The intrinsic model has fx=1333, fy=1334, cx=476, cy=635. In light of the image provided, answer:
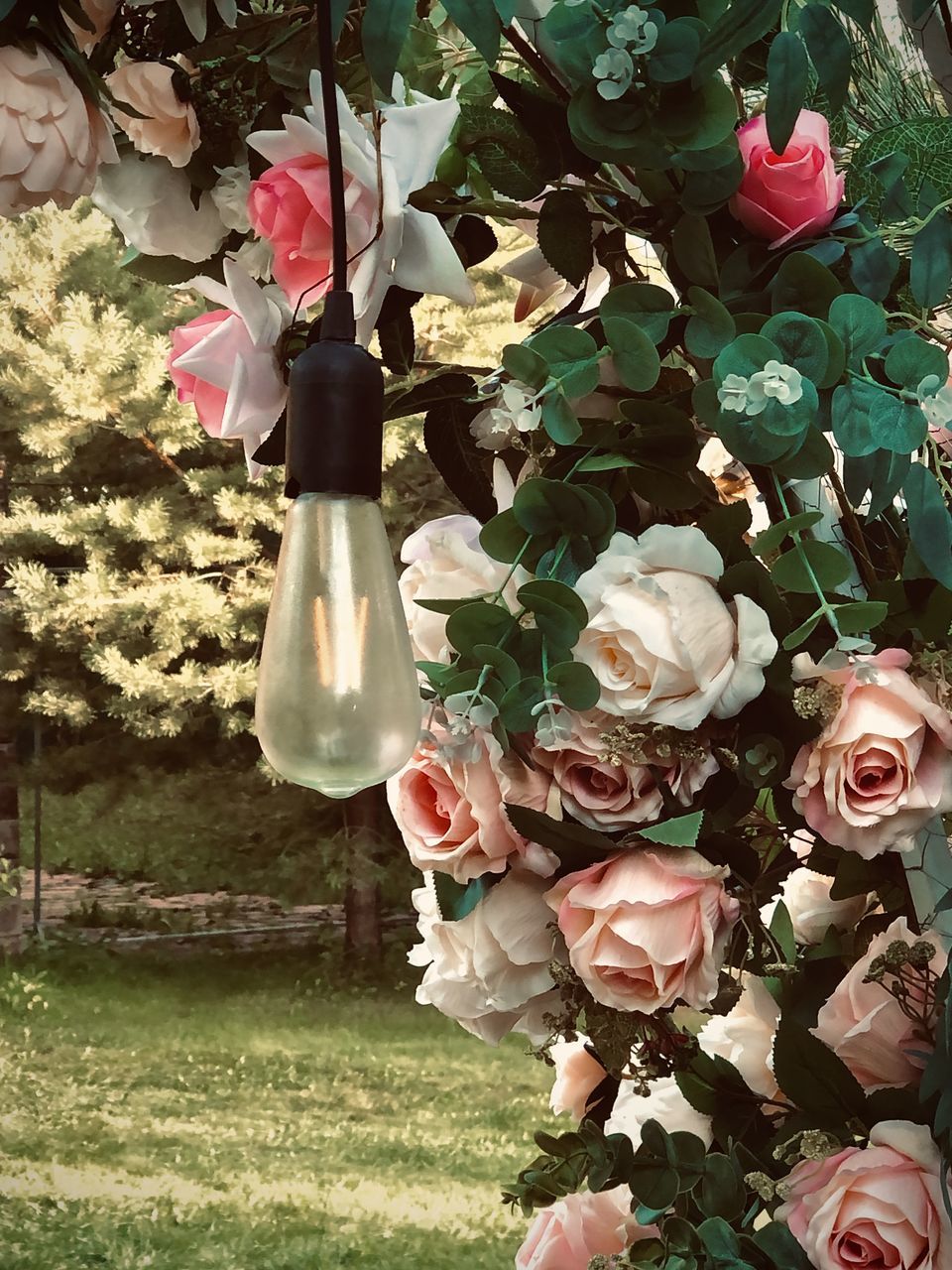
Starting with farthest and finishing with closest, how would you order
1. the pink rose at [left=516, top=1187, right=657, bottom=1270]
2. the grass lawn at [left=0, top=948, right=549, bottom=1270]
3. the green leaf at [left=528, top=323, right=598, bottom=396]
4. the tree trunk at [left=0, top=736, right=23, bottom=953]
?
the tree trunk at [left=0, top=736, right=23, bottom=953]
the grass lawn at [left=0, top=948, right=549, bottom=1270]
the pink rose at [left=516, top=1187, right=657, bottom=1270]
the green leaf at [left=528, top=323, right=598, bottom=396]

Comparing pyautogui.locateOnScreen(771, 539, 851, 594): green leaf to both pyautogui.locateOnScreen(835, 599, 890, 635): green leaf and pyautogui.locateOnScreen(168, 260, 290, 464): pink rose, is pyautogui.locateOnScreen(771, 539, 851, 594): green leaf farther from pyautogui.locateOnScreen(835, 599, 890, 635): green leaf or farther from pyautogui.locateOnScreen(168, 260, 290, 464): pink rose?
pyautogui.locateOnScreen(168, 260, 290, 464): pink rose

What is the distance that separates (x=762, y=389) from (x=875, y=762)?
0.10 metres

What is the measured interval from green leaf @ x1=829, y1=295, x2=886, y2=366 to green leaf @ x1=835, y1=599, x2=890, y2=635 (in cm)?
6

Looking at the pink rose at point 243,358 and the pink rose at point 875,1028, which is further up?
the pink rose at point 243,358

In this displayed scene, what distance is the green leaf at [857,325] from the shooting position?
33 centimetres

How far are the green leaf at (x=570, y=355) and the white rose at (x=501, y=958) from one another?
137 mm

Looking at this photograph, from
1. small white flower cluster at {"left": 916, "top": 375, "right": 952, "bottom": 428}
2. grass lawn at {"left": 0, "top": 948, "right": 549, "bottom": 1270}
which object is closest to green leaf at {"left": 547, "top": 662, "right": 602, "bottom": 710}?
small white flower cluster at {"left": 916, "top": 375, "right": 952, "bottom": 428}

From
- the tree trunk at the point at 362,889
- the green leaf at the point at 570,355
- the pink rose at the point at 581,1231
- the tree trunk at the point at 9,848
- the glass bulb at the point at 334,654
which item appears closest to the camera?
the glass bulb at the point at 334,654

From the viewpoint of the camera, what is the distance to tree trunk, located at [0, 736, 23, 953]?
10.3ft

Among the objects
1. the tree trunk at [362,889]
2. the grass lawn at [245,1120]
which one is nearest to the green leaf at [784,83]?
the grass lawn at [245,1120]

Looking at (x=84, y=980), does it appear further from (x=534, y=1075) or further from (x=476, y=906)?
(x=476, y=906)

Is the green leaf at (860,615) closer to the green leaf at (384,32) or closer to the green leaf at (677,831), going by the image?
the green leaf at (677,831)

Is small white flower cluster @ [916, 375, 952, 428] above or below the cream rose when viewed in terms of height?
above

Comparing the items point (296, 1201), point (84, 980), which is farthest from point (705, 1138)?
point (84, 980)
